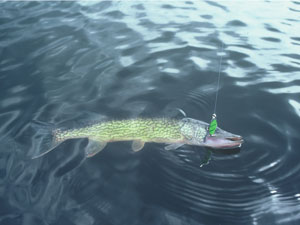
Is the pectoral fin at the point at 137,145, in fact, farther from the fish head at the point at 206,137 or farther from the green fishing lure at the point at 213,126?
the green fishing lure at the point at 213,126

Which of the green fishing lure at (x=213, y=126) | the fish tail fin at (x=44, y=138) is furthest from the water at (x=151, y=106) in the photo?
the green fishing lure at (x=213, y=126)

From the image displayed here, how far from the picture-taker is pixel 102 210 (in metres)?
4.06

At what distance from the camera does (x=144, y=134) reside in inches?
211

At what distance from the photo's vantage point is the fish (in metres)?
5.04

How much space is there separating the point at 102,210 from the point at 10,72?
235 inches

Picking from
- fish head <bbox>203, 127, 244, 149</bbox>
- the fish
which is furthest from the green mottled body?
fish head <bbox>203, 127, 244, 149</bbox>

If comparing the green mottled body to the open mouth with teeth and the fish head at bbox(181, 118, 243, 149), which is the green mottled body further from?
the open mouth with teeth

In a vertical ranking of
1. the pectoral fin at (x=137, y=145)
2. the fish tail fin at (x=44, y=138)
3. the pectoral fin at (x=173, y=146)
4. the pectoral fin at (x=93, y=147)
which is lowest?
the pectoral fin at (x=173, y=146)

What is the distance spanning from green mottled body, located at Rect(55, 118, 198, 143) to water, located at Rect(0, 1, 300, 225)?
0.61 ft

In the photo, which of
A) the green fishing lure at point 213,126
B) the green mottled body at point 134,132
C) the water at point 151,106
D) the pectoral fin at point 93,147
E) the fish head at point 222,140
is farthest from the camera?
the green mottled body at point 134,132

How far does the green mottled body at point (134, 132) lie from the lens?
209 inches

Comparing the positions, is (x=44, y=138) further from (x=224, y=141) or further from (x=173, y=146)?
(x=224, y=141)

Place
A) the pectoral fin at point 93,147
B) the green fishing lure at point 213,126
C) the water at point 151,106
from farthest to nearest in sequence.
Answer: the pectoral fin at point 93,147 < the green fishing lure at point 213,126 < the water at point 151,106

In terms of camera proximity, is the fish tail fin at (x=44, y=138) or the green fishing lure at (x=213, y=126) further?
the fish tail fin at (x=44, y=138)
